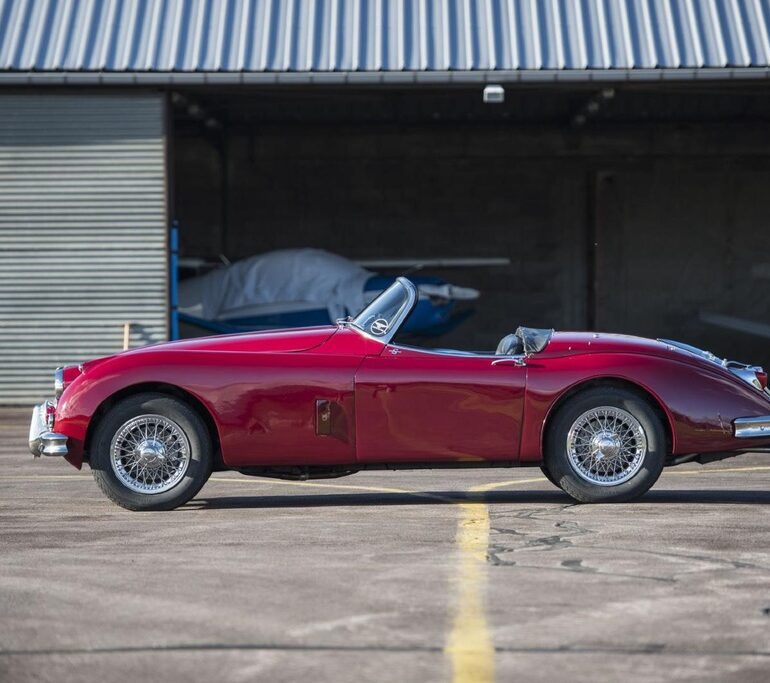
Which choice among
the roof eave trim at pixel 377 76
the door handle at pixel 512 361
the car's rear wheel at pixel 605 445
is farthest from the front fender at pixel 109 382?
the roof eave trim at pixel 377 76

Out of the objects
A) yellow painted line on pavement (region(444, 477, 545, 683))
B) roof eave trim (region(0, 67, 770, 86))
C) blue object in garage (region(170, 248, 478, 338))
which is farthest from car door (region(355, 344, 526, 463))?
blue object in garage (region(170, 248, 478, 338))

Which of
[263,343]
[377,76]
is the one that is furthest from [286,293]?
[263,343]

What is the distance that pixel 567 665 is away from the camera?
4.52 meters

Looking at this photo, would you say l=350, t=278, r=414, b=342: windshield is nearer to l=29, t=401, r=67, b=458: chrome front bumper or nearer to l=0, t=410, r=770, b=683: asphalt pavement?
l=0, t=410, r=770, b=683: asphalt pavement

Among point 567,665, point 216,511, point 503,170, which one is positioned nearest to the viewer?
point 567,665

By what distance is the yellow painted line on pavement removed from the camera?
4.48 m

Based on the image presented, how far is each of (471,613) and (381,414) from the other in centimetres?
317

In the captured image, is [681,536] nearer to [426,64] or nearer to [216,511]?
[216,511]

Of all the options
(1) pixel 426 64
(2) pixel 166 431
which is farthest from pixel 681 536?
(1) pixel 426 64

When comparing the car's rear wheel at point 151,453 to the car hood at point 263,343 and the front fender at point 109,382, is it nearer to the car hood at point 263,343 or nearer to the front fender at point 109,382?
the front fender at point 109,382

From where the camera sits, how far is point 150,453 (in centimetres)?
837

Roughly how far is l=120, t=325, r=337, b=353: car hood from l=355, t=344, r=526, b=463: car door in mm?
391

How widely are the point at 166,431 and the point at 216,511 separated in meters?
0.61

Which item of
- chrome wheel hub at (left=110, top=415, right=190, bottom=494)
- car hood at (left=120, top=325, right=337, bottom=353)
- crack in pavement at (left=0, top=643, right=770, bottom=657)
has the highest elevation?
car hood at (left=120, top=325, right=337, bottom=353)
